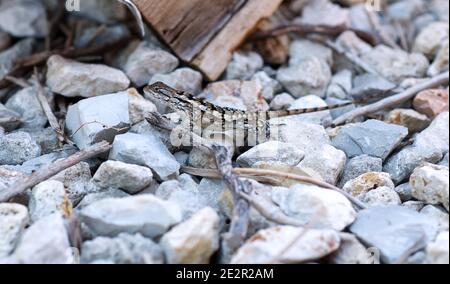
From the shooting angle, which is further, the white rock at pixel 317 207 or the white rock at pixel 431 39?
the white rock at pixel 431 39

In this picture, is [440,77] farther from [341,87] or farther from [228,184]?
[228,184]

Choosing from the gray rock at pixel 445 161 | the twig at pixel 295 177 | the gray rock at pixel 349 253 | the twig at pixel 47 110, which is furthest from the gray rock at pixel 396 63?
the twig at pixel 47 110

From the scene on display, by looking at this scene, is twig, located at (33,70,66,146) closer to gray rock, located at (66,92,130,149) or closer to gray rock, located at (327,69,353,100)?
gray rock, located at (66,92,130,149)

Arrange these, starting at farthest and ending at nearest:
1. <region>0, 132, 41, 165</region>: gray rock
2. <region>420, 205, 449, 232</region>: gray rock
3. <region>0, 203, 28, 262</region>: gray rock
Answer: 1. <region>0, 132, 41, 165</region>: gray rock
2. <region>420, 205, 449, 232</region>: gray rock
3. <region>0, 203, 28, 262</region>: gray rock

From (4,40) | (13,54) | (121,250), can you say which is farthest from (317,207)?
(4,40)

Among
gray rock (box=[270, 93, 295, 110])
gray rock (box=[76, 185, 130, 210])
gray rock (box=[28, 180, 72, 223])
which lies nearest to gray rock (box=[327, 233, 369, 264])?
gray rock (box=[76, 185, 130, 210])

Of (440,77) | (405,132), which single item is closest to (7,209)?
(405,132)

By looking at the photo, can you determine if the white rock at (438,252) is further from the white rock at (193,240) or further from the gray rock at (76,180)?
the gray rock at (76,180)
